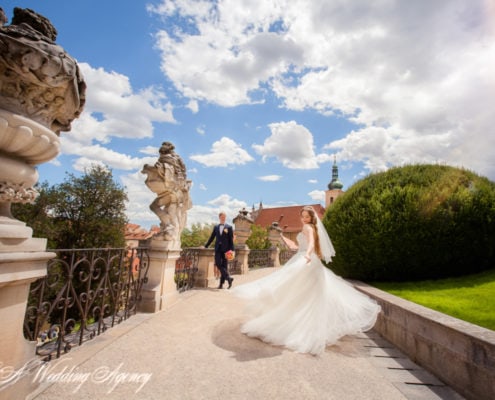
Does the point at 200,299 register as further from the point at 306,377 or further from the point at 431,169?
the point at 431,169

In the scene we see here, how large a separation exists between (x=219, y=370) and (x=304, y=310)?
157 centimetres

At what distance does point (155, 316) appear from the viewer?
4.96 m

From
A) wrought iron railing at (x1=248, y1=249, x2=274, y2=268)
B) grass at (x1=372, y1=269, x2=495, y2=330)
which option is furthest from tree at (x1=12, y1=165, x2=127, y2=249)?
grass at (x1=372, y1=269, x2=495, y2=330)

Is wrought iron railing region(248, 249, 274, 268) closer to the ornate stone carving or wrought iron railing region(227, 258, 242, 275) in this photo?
wrought iron railing region(227, 258, 242, 275)

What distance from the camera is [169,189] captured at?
5.66m

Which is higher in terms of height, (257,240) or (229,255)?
(229,255)

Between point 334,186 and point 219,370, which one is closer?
point 219,370

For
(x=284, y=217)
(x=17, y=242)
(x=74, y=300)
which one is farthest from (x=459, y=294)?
(x=284, y=217)

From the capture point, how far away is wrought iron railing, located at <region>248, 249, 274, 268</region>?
53.1 feet

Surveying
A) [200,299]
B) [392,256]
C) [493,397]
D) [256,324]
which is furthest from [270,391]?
[392,256]

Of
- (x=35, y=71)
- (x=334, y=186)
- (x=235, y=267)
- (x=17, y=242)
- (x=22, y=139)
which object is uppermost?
(x=334, y=186)

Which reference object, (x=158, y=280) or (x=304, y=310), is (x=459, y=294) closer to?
(x=304, y=310)

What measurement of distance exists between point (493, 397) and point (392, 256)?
4.26 m

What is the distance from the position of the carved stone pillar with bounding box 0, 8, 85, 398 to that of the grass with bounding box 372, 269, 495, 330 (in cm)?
474
